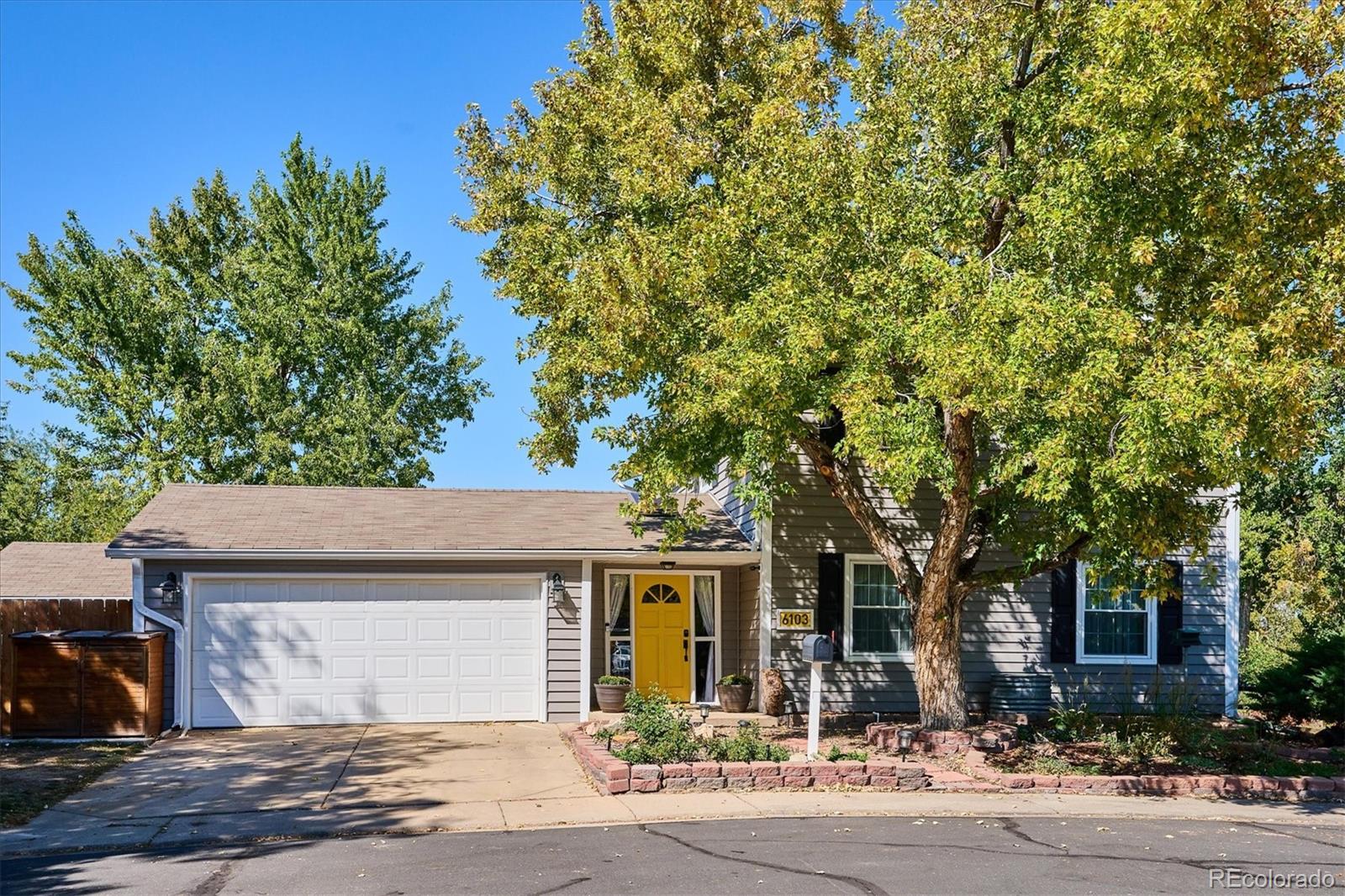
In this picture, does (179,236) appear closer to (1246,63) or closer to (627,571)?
(627,571)

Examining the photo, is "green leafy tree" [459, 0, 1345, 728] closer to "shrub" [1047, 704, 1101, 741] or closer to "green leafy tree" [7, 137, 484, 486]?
"shrub" [1047, 704, 1101, 741]

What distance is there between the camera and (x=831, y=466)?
46.9ft

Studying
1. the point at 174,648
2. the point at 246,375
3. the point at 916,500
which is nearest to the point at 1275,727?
the point at 916,500

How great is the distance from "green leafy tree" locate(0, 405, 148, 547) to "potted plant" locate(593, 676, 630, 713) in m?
17.5

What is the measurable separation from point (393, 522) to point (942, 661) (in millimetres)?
8247

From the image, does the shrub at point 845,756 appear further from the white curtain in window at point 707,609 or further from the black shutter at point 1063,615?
the black shutter at point 1063,615

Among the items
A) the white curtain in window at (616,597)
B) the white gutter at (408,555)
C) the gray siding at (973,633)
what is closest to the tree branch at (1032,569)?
the gray siding at (973,633)

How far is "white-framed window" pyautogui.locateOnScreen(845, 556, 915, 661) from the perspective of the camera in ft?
54.3

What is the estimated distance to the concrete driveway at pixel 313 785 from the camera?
9523mm

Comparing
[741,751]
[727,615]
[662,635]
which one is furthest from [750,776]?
[727,615]

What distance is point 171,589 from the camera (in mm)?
14898

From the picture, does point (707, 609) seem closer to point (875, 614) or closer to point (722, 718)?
point (722, 718)

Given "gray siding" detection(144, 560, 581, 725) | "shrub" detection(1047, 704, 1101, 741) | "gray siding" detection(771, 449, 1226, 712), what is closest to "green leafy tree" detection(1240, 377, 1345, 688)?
"gray siding" detection(771, 449, 1226, 712)

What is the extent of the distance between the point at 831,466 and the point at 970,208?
3.74 metres
